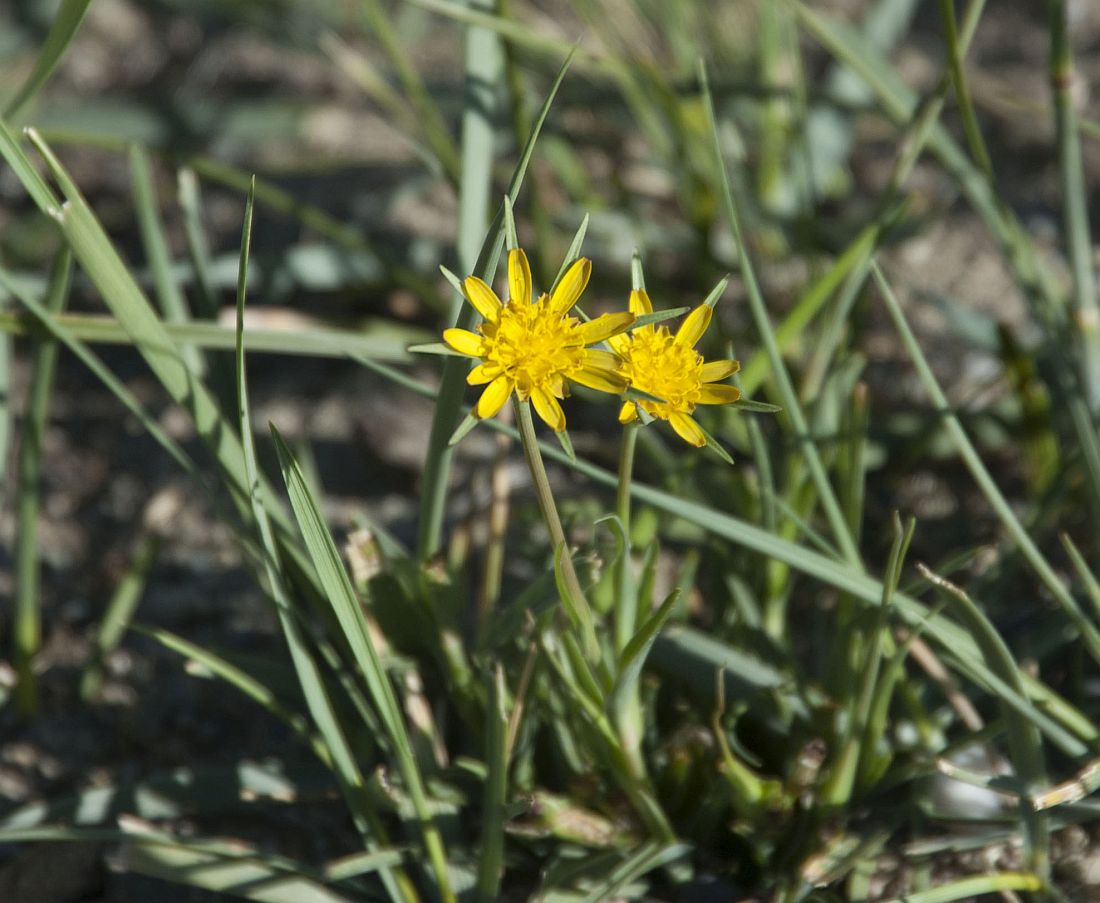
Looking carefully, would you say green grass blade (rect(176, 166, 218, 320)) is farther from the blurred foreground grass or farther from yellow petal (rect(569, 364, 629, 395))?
yellow petal (rect(569, 364, 629, 395))

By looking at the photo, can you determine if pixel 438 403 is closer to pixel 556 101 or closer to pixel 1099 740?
pixel 1099 740

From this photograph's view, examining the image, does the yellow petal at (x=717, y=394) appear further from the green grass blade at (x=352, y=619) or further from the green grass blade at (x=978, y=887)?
the green grass blade at (x=978, y=887)

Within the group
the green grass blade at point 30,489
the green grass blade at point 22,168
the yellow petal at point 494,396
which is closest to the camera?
the yellow petal at point 494,396

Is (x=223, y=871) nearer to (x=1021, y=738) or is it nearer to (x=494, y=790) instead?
(x=494, y=790)

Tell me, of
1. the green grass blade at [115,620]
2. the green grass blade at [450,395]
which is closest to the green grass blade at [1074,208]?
the green grass blade at [450,395]

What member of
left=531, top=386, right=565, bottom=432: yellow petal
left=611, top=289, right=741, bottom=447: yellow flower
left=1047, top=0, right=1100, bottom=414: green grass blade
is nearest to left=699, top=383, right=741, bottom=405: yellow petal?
left=611, top=289, right=741, bottom=447: yellow flower

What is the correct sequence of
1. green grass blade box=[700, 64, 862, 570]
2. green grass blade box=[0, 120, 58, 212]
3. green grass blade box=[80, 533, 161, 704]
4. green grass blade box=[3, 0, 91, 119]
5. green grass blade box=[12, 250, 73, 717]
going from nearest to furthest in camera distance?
green grass blade box=[0, 120, 58, 212] → green grass blade box=[3, 0, 91, 119] → green grass blade box=[700, 64, 862, 570] → green grass blade box=[12, 250, 73, 717] → green grass blade box=[80, 533, 161, 704]
